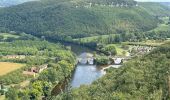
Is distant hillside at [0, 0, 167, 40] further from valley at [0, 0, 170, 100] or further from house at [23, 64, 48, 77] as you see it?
house at [23, 64, 48, 77]

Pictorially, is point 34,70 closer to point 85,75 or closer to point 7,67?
point 7,67

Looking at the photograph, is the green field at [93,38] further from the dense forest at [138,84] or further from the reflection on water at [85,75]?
the dense forest at [138,84]

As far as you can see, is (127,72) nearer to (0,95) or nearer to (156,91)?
(156,91)

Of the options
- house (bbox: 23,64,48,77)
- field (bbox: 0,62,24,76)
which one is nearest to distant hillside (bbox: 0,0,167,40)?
field (bbox: 0,62,24,76)

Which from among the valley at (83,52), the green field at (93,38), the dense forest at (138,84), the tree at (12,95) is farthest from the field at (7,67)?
the green field at (93,38)

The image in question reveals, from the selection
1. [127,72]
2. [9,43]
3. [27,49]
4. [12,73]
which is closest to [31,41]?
[9,43]

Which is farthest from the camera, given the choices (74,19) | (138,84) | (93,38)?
(74,19)

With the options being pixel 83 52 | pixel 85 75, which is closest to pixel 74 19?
pixel 83 52
